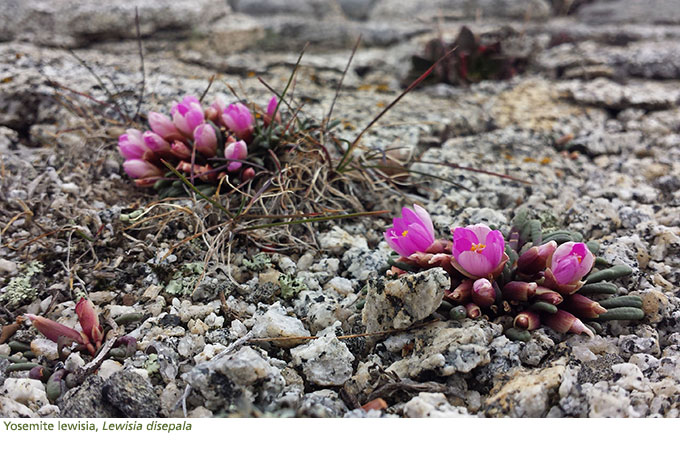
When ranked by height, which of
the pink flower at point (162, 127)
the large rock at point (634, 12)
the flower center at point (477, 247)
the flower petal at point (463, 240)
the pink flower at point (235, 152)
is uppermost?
the large rock at point (634, 12)

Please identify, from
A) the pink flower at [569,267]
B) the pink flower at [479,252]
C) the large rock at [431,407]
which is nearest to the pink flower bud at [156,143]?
the pink flower at [479,252]

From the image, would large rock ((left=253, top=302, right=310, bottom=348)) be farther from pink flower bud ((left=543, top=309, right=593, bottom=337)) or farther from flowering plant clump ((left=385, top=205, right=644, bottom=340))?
pink flower bud ((left=543, top=309, right=593, bottom=337))

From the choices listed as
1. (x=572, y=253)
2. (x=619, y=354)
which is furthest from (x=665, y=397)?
(x=572, y=253)

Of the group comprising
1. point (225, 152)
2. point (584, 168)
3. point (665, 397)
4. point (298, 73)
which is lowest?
point (665, 397)

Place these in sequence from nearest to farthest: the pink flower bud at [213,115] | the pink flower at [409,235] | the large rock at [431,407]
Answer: the large rock at [431,407], the pink flower at [409,235], the pink flower bud at [213,115]

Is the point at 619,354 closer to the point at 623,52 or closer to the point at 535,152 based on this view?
the point at 535,152

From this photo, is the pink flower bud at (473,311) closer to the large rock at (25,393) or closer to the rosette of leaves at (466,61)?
the large rock at (25,393)

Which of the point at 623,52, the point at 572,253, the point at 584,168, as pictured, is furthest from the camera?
the point at 623,52

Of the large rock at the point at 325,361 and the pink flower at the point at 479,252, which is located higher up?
the pink flower at the point at 479,252
